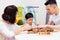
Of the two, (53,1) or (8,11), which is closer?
(8,11)

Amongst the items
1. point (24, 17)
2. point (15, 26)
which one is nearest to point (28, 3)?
point (24, 17)

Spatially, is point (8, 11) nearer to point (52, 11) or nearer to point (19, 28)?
point (19, 28)

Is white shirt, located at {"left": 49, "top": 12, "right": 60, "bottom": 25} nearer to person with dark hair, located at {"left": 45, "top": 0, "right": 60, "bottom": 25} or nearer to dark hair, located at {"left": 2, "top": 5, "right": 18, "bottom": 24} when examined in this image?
person with dark hair, located at {"left": 45, "top": 0, "right": 60, "bottom": 25}

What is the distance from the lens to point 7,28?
109 centimetres

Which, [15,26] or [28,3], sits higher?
[28,3]

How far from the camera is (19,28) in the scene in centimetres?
116

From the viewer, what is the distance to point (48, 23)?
124 centimetres

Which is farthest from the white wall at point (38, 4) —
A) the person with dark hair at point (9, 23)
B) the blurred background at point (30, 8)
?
the person with dark hair at point (9, 23)

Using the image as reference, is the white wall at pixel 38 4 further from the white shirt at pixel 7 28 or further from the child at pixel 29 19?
the white shirt at pixel 7 28

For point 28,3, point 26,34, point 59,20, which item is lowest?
point 26,34

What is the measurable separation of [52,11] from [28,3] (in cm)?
22

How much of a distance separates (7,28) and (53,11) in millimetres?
430

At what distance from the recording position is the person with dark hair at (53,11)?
3.90ft

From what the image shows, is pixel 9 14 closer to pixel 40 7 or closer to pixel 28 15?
pixel 28 15
